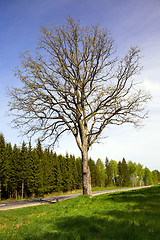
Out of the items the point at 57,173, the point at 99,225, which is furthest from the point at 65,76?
the point at 57,173

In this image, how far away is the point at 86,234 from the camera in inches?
191

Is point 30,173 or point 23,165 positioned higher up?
point 23,165

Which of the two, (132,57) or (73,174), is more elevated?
(132,57)

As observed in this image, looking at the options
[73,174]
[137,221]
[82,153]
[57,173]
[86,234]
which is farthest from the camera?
[73,174]

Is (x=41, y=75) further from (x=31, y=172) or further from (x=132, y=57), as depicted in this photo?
(x=31, y=172)

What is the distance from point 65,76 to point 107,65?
13.1 feet

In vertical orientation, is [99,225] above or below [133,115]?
below

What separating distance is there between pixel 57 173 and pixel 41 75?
45.9 metres

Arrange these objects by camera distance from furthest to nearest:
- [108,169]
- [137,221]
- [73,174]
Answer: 1. [108,169]
2. [73,174]
3. [137,221]

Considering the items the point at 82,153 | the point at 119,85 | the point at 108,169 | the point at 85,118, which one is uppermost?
the point at 119,85

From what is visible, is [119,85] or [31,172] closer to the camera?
[119,85]

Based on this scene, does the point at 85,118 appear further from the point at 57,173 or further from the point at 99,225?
the point at 57,173

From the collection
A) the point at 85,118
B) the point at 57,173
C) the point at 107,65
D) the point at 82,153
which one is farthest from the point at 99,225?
the point at 57,173

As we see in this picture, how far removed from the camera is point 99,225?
18.0ft
